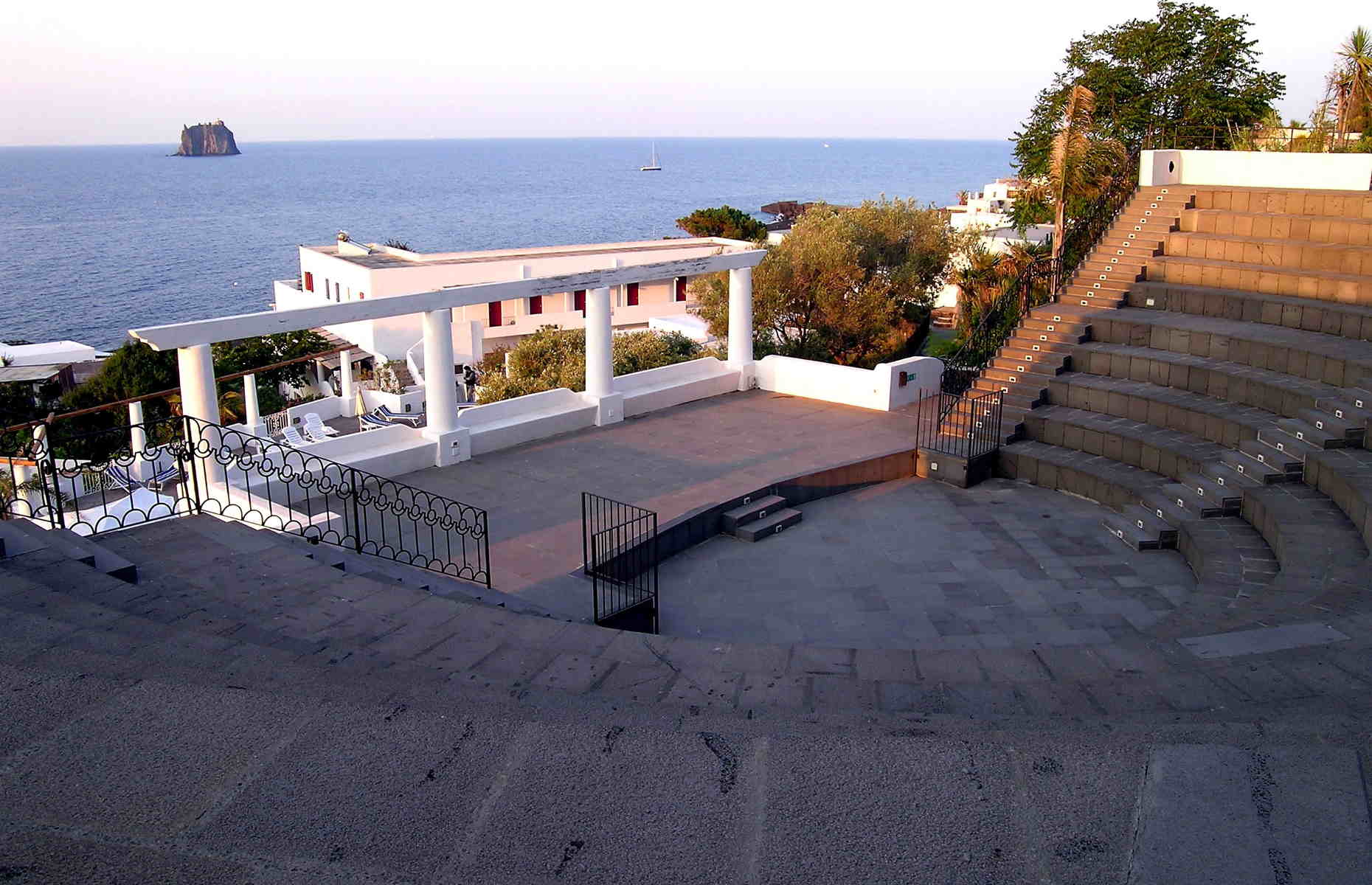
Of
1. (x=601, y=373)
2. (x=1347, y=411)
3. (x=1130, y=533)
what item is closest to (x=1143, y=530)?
(x=1130, y=533)

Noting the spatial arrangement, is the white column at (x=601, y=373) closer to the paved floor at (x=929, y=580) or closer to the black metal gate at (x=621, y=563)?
the black metal gate at (x=621, y=563)

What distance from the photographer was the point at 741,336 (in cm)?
1858

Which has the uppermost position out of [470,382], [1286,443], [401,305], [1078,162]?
[1078,162]

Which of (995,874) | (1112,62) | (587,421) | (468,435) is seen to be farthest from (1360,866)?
(1112,62)

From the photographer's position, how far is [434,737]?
4926 millimetres

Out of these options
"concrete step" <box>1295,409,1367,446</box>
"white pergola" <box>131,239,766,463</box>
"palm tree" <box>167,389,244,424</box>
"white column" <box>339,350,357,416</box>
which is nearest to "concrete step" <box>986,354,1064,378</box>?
"concrete step" <box>1295,409,1367,446</box>

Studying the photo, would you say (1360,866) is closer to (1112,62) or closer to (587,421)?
(587,421)

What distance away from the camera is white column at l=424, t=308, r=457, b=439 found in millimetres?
13773

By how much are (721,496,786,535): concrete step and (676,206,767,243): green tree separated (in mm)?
49409

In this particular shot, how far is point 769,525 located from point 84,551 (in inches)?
283

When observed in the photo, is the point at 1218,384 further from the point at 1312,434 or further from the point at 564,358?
the point at 564,358

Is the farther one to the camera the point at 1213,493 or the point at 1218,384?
the point at 1218,384

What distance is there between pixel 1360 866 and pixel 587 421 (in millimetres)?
12913

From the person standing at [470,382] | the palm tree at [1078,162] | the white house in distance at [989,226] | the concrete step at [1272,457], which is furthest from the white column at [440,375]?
the person standing at [470,382]
